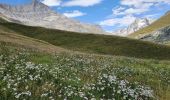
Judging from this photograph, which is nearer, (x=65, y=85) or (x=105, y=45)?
(x=65, y=85)

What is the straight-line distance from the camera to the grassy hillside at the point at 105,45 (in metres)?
82.2

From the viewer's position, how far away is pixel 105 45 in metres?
90.8

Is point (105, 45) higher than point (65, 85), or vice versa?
point (65, 85)

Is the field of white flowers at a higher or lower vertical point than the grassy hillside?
higher

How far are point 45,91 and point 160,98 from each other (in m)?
6.97

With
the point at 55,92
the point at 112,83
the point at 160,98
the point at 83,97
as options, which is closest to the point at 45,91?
the point at 55,92

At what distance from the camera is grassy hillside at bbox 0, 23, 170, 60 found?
82188mm

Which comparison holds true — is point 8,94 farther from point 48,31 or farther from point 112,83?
point 48,31

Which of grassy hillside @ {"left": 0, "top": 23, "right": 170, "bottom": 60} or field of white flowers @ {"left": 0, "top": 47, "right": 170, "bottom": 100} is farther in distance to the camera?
grassy hillside @ {"left": 0, "top": 23, "right": 170, "bottom": 60}

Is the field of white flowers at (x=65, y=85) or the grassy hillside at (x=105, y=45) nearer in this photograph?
the field of white flowers at (x=65, y=85)

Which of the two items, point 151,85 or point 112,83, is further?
point 151,85

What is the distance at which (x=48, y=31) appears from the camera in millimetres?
114812

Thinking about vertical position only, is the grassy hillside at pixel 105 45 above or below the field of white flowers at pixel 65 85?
below

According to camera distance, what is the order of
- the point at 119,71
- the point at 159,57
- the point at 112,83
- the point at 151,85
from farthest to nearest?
1. the point at 159,57
2. the point at 119,71
3. the point at 151,85
4. the point at 112,83
